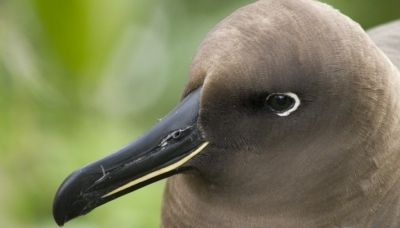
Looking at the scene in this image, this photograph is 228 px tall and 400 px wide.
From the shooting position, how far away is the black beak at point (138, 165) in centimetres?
263

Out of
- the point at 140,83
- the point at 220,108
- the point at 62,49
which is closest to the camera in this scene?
the point at 220,108

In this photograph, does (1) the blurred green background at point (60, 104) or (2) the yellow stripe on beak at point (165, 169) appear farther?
(1) the blurred green background at point (60, 104)

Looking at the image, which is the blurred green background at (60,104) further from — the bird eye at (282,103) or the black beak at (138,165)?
the bird eye at (282,103)

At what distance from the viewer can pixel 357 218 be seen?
2.70 metres

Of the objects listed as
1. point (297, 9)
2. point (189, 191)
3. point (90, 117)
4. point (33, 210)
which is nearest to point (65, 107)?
point (90, 117)

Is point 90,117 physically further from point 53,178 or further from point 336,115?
point 336,115

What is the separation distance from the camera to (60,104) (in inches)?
155

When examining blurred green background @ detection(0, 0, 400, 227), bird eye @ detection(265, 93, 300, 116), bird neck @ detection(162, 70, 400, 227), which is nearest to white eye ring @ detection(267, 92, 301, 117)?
bird eye @ detection(265, 93, 300, 116)

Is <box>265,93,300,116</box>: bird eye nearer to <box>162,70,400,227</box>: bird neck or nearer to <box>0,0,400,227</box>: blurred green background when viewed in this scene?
<box>162,70,400,227</box>: bird neck

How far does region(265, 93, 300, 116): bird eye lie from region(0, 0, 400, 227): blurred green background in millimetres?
1226

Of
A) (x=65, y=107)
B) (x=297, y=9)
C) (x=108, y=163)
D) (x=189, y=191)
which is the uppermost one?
(x=297, y=9)

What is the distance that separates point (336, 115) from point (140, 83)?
2.04 m

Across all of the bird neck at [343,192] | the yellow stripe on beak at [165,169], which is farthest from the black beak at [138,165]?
the bird neck at [343,192]

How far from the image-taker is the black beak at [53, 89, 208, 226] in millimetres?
2631
